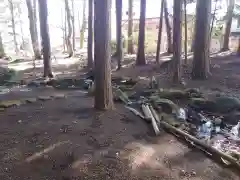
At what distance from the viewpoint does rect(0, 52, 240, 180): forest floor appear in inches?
197

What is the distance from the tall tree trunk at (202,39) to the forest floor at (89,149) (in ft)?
21.3

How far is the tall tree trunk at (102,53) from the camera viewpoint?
7.23 meters

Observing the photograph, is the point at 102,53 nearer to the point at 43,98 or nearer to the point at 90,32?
the point at 43,98

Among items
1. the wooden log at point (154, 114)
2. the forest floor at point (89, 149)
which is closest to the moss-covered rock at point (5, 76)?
the forest floor at point (89, 149)

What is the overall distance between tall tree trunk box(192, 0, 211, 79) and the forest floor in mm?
6480

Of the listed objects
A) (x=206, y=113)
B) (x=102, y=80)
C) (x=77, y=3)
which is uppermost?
(x=77, y=3)

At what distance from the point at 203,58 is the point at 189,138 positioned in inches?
300

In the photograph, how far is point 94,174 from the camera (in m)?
4.91

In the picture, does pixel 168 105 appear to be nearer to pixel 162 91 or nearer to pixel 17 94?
pixel 162 91

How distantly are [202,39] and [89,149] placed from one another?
31.6 feet

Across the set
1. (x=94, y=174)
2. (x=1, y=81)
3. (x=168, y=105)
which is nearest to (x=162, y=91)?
(x=168, y=105)

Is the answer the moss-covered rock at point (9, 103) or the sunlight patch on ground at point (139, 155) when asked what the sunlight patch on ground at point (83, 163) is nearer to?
the sunlight patch on ground at point (139, 155)

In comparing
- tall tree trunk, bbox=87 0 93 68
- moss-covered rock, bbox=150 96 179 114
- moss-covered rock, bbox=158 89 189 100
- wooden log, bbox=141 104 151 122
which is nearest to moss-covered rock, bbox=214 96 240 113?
moss-covered rock, bbox=158 89 189 100

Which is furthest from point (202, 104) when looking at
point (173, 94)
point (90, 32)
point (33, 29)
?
point (33, 29)
